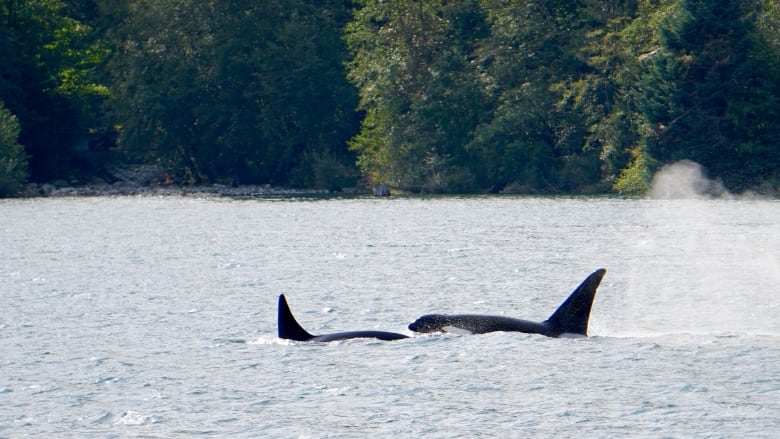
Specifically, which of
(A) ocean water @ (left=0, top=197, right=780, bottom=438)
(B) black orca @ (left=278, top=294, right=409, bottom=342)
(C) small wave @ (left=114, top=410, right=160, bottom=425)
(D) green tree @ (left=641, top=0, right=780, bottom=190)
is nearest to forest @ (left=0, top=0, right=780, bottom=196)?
(D) green tree @ (left=641, top=0, right=780, bottom=190)

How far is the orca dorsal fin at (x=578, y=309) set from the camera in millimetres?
21250

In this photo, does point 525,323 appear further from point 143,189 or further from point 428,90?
point 143,189

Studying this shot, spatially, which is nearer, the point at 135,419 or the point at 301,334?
the point at 135,419

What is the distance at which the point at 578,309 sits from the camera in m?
21.7

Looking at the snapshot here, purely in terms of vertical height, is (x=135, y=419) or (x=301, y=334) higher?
(x=301, y=334)

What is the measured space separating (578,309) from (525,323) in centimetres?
87

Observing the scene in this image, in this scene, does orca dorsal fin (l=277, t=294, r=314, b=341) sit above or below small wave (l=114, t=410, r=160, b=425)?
above

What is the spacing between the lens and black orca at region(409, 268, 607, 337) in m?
21.8

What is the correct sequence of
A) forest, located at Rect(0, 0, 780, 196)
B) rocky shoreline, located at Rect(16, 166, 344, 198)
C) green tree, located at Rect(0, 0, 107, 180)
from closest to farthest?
forest, located at Rect(0, 0, 780, 196) < rocky shoreline, located at Rect(16, 166, 344, 198) < green tree, located at Rect(0, 0, 107, 180)

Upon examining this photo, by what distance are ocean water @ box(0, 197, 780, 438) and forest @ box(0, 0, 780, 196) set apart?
24178mm

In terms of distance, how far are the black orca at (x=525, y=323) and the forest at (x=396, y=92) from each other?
54432mm

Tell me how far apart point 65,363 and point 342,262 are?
19156 mm

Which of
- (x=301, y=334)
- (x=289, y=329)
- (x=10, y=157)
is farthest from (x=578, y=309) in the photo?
(x=10, y=157)

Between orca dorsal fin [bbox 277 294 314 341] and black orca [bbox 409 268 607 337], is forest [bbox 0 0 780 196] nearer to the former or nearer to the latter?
black orca [bbox 409 268 607 337]
